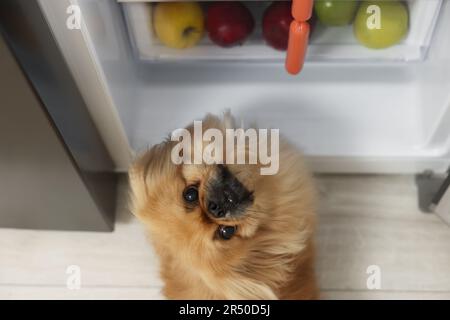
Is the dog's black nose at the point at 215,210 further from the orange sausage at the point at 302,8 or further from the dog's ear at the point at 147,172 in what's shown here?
the orange sausage at the point at 302,8

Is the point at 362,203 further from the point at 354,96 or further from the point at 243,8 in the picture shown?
the point at 243,8

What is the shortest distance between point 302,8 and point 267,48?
10.2 inches

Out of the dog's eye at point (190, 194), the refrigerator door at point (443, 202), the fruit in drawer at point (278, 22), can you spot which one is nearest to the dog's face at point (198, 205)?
the dog's eye at point (190, 194)

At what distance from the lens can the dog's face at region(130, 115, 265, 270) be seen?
917mm

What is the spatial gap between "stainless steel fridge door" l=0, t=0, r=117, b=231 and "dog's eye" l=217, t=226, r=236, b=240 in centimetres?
28

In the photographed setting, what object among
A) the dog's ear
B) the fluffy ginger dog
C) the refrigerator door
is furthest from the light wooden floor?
the dog's ear

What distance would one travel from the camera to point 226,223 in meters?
0.92

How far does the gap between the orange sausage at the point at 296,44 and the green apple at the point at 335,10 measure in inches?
A: 5.0

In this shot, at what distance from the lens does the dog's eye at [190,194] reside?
3.06 ft

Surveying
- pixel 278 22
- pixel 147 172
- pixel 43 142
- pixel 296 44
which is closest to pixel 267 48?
pixel 278 22

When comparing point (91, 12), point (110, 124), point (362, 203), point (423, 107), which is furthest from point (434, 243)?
point (91, 12)

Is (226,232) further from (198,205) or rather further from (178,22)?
(178,22)

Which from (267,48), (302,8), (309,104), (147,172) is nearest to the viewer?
(302,8)
